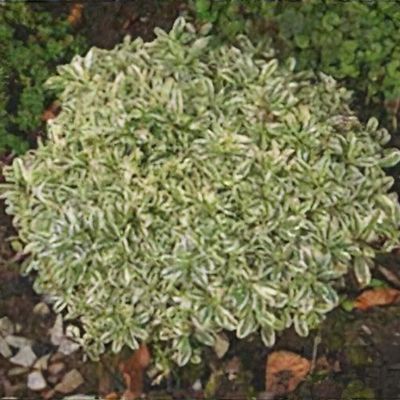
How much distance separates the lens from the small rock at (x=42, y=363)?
10.3 ft

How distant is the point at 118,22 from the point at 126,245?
0.98 meters

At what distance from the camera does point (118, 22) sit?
3365 mm

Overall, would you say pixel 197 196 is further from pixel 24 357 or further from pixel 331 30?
pixel 24 357

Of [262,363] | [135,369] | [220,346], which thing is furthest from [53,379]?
[262,363]

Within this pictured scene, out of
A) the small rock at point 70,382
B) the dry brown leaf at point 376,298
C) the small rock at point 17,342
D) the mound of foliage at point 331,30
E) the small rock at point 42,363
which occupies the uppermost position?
the mound of foliage at point 331,30

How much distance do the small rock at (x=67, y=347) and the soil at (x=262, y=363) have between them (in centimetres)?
2

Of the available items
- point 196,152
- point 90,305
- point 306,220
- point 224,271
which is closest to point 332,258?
point 306,220

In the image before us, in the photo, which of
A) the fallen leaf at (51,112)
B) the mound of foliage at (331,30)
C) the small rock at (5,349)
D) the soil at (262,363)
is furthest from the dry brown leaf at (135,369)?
the mound of foliage at (331,30)

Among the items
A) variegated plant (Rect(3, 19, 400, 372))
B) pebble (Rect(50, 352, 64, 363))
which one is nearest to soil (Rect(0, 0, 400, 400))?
pebble (Rect(50, 352, 64, 363))

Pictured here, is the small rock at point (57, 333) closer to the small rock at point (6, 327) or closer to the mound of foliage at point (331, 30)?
the small rock at point (6, 327)

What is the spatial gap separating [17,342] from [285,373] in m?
0.89

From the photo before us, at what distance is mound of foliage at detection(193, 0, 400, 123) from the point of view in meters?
3.01

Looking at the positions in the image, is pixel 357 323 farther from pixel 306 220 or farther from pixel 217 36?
pixel 217 36

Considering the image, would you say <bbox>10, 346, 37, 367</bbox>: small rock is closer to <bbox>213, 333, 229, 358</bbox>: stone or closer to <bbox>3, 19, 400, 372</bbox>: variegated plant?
<bbox>3, 19, 400, 372</bbox>: variegated plant
